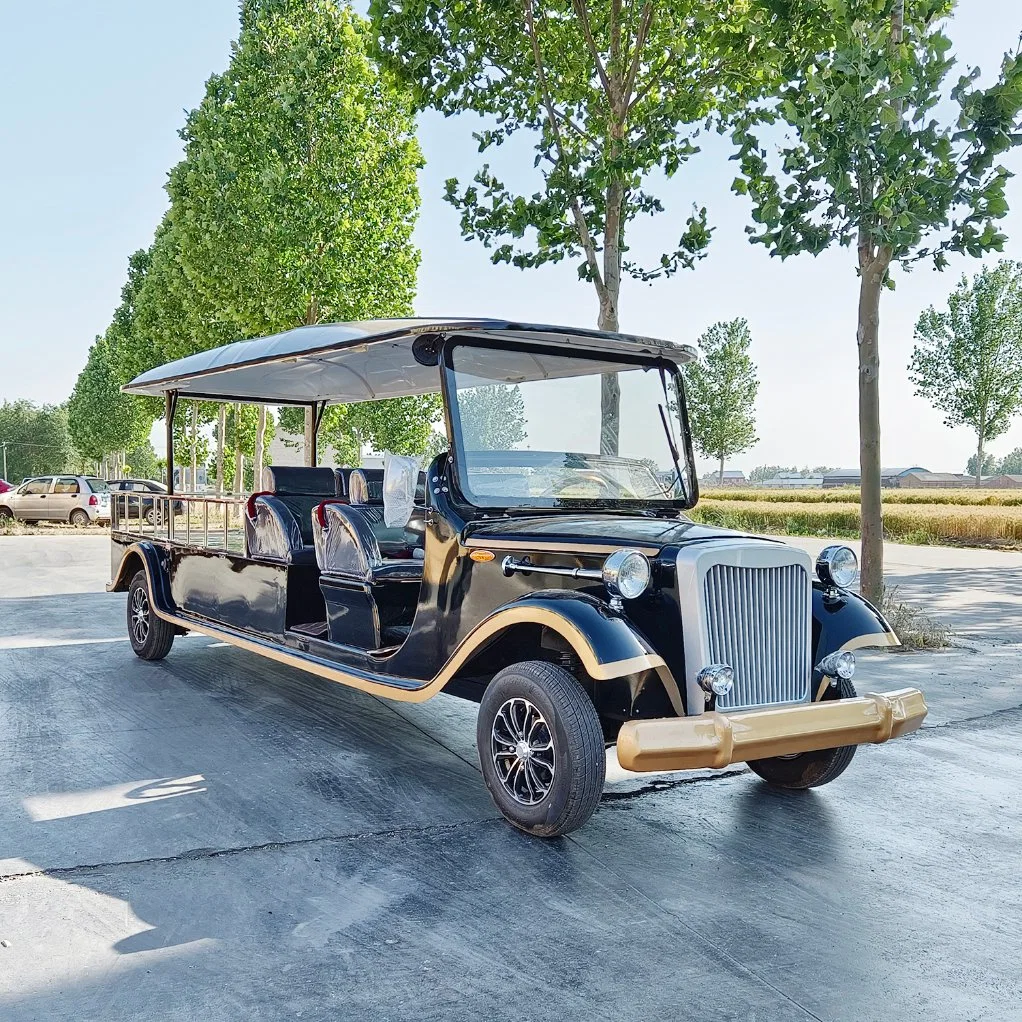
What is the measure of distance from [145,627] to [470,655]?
178 inches

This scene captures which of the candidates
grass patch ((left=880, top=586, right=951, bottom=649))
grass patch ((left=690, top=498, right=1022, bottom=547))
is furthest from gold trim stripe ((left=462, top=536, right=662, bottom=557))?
grass patch ((left=690, top=498, right=1022, bottom=547))

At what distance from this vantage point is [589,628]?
3.73 meters

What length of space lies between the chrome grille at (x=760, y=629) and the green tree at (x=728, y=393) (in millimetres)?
44932

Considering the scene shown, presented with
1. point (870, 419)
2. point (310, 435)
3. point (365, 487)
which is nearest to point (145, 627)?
point (310, 435)

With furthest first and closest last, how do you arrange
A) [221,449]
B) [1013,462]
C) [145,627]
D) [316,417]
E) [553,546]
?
[1013,462] < [221,449] < [316,417] < [145,627] < [553,546]

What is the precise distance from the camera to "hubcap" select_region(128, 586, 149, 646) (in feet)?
25.9

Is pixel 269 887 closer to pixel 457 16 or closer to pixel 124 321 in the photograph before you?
pixel 457 16

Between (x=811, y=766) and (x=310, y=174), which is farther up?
(x=310, y=174)

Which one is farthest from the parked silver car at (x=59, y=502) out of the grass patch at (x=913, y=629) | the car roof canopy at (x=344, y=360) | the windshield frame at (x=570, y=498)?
the windshield frame at (x=570, y=498)

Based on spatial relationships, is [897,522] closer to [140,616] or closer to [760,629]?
[140,616]

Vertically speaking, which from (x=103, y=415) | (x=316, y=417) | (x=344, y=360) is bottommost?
(x=316, y=417)

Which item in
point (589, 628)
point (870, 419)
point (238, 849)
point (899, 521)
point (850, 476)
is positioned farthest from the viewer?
point (850, 476)

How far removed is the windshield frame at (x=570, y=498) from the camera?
4.87 m

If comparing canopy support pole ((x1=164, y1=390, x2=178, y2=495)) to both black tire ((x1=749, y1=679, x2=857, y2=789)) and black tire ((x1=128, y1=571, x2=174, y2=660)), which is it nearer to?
black tire ((x1=128, y1=571, x2=174, y2=660))
